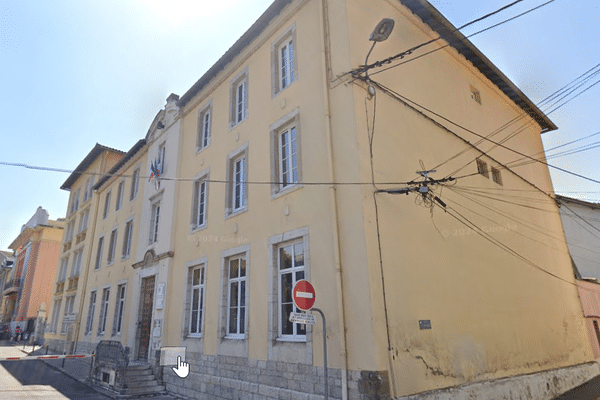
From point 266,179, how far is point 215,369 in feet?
16.0

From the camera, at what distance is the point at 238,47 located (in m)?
12.1

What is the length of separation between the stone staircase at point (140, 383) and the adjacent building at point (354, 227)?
1.48 feet

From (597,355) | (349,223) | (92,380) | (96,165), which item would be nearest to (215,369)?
Answer: (349,223)

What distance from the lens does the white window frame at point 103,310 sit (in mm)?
17291

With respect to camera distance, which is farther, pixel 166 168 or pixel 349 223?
pixel 166 168

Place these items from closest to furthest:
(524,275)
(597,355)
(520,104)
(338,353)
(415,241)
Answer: (338,353) → (415,241) → (524,275) → (597,355) → (520,104)

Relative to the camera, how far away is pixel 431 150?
9867 millimetres

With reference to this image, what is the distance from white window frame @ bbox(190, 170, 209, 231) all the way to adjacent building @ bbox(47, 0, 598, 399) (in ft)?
0.15

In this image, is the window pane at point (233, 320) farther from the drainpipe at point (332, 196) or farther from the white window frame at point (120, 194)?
the white window frame at point (120, 194)

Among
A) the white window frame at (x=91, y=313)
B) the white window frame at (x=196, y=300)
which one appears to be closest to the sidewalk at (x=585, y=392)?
the white window frame at (x=196, y=300)

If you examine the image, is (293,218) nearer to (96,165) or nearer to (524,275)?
(524,275)

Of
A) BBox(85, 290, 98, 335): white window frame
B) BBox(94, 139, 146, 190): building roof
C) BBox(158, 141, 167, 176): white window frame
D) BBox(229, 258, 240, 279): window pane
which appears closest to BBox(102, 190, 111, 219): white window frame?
BBox(94, 139, 146, 190): building roof

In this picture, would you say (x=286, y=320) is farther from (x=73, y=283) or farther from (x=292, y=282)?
(x=73, y=283)

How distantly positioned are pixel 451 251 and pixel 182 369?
7.87 meters
